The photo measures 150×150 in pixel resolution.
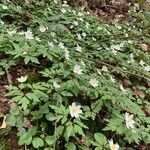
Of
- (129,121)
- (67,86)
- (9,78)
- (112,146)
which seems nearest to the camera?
(112,146)

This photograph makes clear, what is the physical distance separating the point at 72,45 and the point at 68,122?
5.85 ft

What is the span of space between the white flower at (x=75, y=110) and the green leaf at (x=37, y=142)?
1.11 ft

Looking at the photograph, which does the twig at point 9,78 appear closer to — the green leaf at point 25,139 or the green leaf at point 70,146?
the green leaf at point 25,139

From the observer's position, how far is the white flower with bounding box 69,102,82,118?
295 cm

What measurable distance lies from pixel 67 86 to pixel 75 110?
32cm

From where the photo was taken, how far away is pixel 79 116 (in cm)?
299

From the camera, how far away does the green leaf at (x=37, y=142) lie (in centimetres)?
278

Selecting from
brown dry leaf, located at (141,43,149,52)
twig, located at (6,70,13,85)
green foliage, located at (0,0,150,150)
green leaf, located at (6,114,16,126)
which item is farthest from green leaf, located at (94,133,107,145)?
brown dry leaf, located at (141,43,149,52)

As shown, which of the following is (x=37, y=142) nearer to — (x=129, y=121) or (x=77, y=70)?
(x=129, y=121)

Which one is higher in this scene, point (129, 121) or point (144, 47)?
point (129, 121)

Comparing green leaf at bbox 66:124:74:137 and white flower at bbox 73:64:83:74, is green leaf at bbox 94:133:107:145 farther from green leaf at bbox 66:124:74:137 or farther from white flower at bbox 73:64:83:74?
white flower at bbox 73:64:83:74

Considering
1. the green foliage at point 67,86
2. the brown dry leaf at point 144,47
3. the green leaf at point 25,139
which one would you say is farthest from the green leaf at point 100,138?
the brown dry leaf at point 144,47

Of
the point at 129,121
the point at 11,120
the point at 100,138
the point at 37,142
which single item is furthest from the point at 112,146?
the point at 11,120

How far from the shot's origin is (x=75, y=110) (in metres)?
2.99
